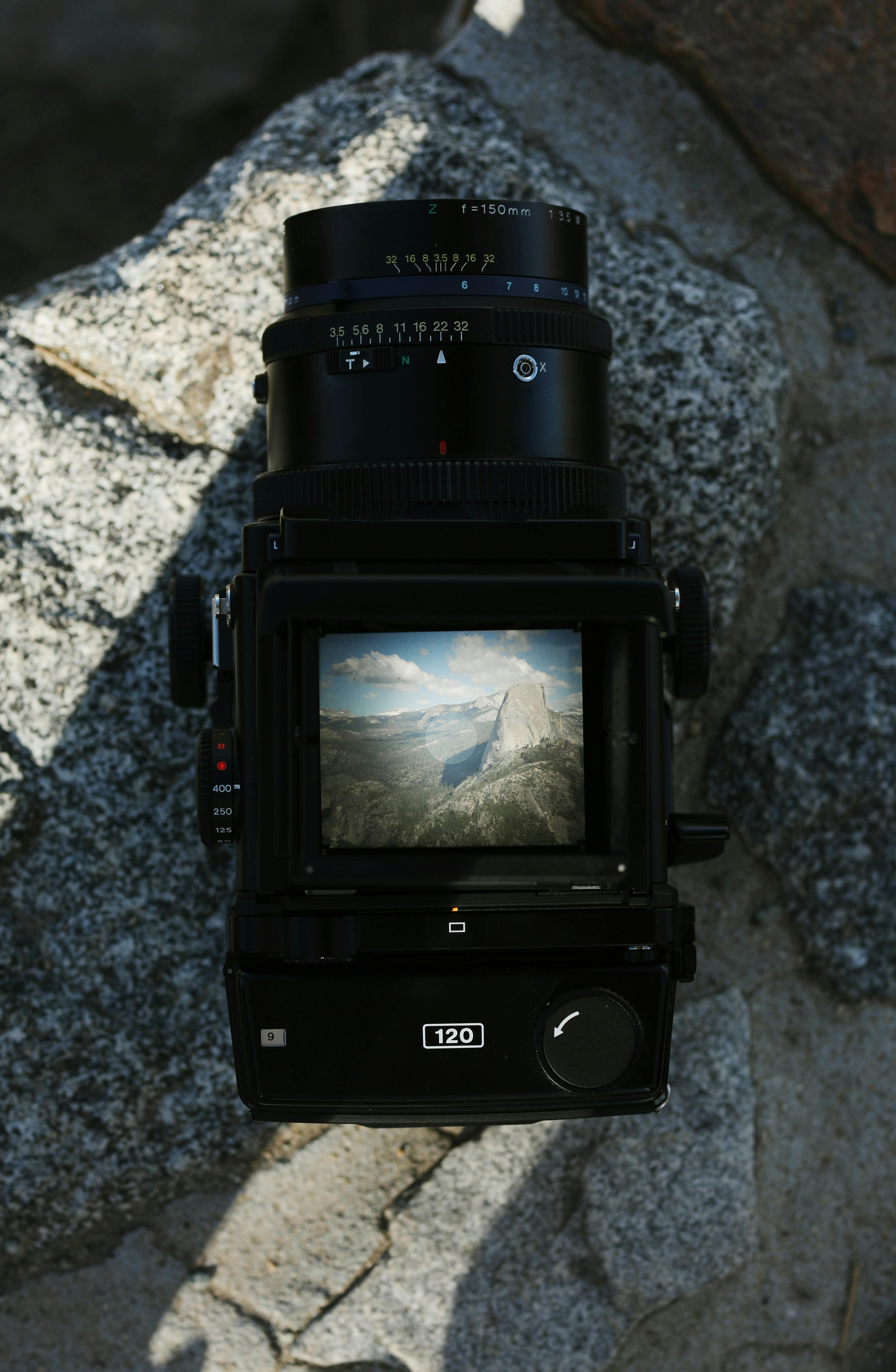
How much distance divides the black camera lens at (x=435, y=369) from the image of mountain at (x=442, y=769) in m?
0.23

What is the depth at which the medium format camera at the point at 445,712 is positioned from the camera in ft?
3.60

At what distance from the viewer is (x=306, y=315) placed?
1.25m

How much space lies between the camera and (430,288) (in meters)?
1.22

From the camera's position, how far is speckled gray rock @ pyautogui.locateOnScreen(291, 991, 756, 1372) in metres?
1.60

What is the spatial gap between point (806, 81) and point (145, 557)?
4.16 feet

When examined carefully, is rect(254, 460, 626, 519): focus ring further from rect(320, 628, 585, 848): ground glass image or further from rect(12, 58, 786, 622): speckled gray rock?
rect(12, 58, 786, 622): speckled gray rock

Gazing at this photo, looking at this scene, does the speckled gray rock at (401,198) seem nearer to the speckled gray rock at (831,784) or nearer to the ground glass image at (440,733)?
the speckled gray rock at (831,784)

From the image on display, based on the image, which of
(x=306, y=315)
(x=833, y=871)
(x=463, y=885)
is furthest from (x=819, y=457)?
(x=463, y=885)

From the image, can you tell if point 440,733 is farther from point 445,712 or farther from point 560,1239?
point 560,1239

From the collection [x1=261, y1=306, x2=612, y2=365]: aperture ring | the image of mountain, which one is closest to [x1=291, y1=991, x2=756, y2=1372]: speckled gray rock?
the image of mountain

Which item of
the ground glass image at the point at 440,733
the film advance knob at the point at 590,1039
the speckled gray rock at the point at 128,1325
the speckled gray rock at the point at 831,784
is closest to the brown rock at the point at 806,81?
the speckled gray rock at the point at 831,784

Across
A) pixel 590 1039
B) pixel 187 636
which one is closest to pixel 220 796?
pixel 187 636

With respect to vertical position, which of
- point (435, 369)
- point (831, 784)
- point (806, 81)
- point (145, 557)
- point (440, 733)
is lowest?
point (831, 784)

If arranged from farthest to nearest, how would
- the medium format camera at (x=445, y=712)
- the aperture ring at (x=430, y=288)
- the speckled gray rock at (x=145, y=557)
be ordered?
the speckled gray rock at (x=145, y=557), the aperture ring at (x=430, y=288), the medium format camera at (x=445, y=712)
